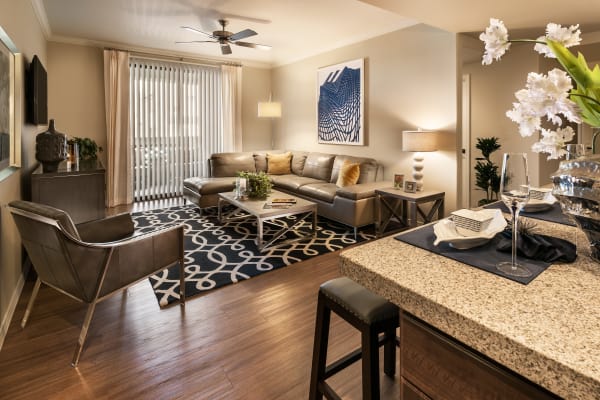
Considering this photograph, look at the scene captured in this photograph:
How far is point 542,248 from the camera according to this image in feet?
3.29

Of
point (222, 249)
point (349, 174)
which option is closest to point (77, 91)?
point (222, 249)

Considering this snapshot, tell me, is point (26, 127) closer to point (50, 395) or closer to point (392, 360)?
point (50, 395)

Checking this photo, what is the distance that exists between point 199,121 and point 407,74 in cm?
382

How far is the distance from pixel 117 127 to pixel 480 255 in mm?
5864

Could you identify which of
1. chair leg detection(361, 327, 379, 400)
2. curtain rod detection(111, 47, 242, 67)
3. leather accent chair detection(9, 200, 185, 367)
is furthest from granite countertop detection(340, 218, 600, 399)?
curtain rod detection(111, 47, 242, 67)

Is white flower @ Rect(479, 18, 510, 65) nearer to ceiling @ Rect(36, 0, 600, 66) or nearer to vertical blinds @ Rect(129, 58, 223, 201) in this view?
ceiling @ Rect(36, 0, 600, 66)

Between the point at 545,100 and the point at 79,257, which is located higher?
the point at 545,100

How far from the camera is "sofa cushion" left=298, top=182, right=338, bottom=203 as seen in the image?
4389 millimetres

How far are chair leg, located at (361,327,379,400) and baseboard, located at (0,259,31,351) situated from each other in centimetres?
208

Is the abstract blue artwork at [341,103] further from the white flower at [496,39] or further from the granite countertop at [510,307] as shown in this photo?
the granite countertop at [510,307]

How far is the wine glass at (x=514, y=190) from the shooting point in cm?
90

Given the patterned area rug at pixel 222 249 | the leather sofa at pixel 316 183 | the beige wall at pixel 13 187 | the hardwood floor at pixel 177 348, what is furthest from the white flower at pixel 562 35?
the leather sofa at pixel 316 183

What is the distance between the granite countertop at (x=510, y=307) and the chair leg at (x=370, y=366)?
1.03 ft

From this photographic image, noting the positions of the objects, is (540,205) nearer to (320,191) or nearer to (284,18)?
(320,191)
